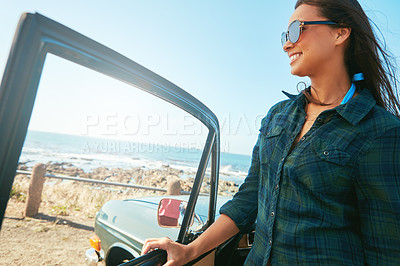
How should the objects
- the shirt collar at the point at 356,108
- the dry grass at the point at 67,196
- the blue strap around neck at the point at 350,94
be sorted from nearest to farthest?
the dry grass at the point at 67,196, the shirt collar at the point at 356,108, the blue strap around neck at the point at 350,94

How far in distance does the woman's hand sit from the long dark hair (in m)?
1.32

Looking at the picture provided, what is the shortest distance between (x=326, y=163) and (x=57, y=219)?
112 cm

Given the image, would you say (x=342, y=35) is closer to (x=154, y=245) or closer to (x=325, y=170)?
(x=325, y=170)

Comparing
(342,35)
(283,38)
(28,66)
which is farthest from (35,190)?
(342,35)

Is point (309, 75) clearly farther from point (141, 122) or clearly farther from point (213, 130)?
point (141, 122)

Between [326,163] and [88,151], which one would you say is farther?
[326,163]

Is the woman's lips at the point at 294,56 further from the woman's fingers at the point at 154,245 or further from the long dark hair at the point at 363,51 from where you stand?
the woman's fingers at the point at 154,245

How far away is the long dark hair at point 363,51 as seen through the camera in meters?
1.34

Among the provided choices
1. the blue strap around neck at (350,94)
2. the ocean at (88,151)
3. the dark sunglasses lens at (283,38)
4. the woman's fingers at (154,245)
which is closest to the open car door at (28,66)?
the ocean at (88,151)

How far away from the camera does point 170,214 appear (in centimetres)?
156

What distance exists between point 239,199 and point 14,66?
4.16 ft

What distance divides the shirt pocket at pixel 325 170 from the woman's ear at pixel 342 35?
594 millimetres

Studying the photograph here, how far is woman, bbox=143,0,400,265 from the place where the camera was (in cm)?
102

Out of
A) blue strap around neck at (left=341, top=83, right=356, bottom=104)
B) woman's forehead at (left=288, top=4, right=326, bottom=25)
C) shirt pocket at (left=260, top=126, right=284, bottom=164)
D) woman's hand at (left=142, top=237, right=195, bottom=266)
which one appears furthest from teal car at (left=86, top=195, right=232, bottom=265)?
woman's forehead at (left=288, top=4, right=326, bottom=25)
